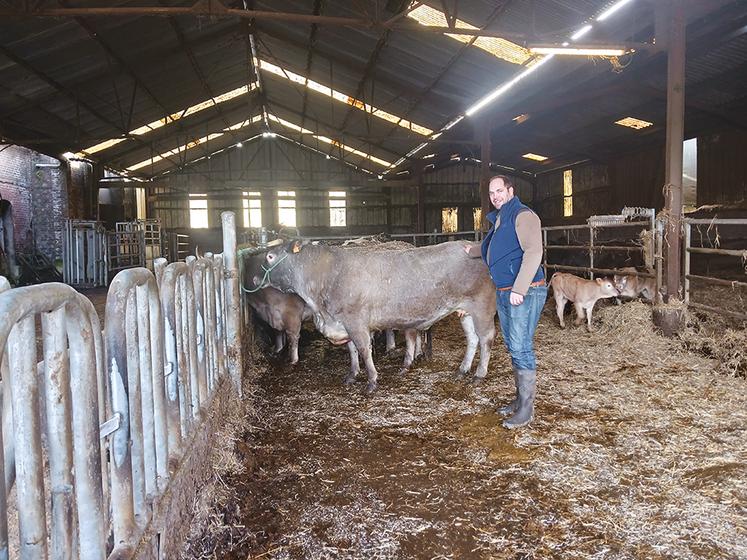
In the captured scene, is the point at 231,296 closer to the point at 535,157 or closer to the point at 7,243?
the point at 7,243

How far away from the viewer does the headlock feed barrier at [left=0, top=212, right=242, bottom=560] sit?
1.33 m

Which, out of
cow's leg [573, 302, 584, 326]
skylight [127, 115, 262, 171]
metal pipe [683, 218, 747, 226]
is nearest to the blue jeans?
metal pipe [683, 218, 747, 226]

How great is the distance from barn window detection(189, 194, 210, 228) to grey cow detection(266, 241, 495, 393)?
22.5m

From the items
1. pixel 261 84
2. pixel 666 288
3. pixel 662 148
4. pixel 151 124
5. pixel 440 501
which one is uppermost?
pixel 261 84

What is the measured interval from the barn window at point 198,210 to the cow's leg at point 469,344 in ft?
75.1

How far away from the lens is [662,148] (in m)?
17.7

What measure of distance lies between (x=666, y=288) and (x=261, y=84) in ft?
53.1

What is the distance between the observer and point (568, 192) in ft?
77.6

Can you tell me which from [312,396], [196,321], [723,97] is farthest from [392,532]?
[723,97]

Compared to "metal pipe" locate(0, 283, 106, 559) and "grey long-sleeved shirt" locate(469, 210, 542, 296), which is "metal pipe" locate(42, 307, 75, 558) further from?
"grey long-sleeved shirt" locate(469, 210, 542, 296)

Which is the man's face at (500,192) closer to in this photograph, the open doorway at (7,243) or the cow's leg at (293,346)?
the cow's leg at (293,346)

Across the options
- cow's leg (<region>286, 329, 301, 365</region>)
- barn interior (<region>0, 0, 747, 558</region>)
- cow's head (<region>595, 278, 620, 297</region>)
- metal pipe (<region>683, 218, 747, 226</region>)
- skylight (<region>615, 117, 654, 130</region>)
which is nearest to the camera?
barn interior (<region>0, 0, 747, 558</region>)

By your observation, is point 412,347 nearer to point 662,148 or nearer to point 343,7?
point 343,7

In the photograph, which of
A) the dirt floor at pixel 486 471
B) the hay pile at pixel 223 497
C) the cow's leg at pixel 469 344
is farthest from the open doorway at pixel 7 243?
the cow's leg at pixel 469 344
